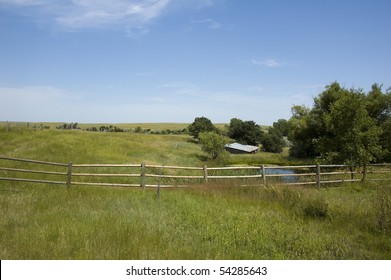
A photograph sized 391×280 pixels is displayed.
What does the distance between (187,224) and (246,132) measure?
8799 centimetres

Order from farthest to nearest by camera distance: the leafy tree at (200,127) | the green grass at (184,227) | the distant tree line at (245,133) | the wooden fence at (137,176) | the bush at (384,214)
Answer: the distant tree line at (245,133) → the leafy tree at (200,127) → the wooden fence at (137,176) → the bush at (384,214) → the green grass at (184,227)

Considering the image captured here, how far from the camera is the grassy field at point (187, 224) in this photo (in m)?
6.25

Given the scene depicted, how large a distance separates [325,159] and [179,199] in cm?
1551

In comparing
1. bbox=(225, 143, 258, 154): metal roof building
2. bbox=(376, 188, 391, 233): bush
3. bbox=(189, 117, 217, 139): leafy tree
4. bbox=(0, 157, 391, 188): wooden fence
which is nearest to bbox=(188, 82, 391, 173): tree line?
bbox=(189, 117, 217, 139): leafy tree

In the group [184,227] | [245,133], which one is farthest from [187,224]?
[245,133]

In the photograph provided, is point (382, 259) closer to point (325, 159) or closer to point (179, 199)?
point (179, 199)

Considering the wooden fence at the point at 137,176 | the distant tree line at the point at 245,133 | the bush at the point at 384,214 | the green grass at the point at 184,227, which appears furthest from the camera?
the distant tree line at the point at 245,133

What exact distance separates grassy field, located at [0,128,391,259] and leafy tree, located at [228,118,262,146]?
80.3 meters

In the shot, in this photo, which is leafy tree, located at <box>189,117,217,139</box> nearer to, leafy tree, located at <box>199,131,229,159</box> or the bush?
leafy tree, located at <box>199,131,229,159</box>

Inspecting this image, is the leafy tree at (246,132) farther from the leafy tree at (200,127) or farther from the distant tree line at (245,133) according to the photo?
the leafy tree at (200,127)

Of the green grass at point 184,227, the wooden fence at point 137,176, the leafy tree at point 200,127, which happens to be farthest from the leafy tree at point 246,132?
the green grass at point 184,227

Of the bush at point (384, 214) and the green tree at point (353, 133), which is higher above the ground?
the green tree at point (353, 133)

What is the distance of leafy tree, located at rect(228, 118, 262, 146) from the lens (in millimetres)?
94137

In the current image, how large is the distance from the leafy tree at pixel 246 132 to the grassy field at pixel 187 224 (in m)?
80.3
